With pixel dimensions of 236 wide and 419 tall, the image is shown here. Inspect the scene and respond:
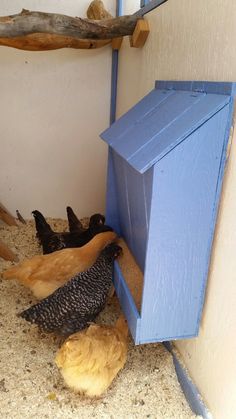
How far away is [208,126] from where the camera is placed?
0.79 m

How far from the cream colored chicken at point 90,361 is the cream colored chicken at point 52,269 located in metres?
0.35

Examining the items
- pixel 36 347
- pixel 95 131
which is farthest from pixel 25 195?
pixel 36 347

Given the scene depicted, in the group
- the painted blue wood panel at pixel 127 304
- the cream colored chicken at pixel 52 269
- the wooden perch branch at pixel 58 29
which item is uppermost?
the wooden perch branch at pixel 58 29

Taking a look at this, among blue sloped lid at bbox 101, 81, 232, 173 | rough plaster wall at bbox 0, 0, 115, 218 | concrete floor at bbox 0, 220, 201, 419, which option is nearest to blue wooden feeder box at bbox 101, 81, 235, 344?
blue sloped lid at bbox 101, 81, 232, 173

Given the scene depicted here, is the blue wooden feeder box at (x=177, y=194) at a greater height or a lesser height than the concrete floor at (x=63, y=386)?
greater

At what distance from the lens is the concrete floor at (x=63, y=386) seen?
41.2 inches

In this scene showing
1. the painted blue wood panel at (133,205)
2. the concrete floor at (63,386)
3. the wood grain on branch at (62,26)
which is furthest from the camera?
the wood grain on branch at (62,26)

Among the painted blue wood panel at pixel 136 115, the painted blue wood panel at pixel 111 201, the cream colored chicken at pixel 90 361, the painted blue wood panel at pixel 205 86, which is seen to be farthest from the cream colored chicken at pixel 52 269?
the painted blue wood panel at pixel 205 86

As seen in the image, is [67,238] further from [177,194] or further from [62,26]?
[177,194]

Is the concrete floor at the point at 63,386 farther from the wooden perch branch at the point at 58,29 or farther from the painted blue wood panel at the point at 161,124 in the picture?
the wooden perch branch at the point at 58,29

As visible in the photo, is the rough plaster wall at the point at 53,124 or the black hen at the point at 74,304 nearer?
the black hen at the point at 74,304

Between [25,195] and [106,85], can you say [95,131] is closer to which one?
[106,85]

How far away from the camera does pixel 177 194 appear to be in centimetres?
83

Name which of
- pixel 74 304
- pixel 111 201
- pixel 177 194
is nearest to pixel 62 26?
pixel 111 201
